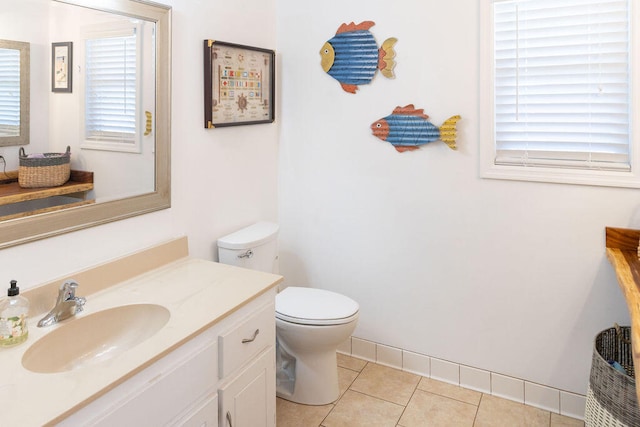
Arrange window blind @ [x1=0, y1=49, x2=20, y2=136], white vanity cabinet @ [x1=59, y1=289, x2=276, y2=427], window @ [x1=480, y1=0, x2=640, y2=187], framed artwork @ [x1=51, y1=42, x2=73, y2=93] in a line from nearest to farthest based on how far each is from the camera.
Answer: white vanity cabinet @ [x1=59, y1=289, x2=276, y2=427]
window blind @ [x1=0, y1=49, x2=20, y2=136]
framed artwork @ [x1=51, y1=42, x2=73, y2=93]
window @ [x1=480, y1=0, x2=640, y2=187]

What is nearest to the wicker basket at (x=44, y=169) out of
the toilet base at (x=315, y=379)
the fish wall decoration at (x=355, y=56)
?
A: the toilet base at (x=315, y=379)

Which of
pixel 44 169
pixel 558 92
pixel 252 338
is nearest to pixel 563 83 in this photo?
pixel 558 92

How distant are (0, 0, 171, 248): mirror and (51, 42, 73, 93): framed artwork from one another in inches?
0.5

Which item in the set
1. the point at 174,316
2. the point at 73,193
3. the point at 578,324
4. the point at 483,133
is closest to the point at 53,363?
the point at 174,316

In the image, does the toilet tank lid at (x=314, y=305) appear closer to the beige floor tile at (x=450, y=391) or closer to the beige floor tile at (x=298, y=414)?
the beige floor tile at (x=298, y=414)

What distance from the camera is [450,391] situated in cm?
254

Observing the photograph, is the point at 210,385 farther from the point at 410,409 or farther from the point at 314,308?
the point at 410,409

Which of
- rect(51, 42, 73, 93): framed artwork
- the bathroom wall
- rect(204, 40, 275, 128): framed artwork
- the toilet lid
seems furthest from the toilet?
rect(51, 42, 73, 93): framed artwork

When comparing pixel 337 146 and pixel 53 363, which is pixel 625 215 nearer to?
pixel 337 146

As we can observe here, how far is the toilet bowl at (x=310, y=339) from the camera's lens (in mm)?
2250

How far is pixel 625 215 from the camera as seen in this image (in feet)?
6.98

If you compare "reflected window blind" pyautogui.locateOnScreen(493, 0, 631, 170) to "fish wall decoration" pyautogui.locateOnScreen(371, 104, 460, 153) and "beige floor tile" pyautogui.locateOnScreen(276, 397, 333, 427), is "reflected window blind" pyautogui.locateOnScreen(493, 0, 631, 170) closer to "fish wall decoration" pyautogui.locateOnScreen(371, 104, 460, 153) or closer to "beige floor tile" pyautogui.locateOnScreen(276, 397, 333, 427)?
"fish wall decoration" pyautogui.locateOnScreen(371, 104, 460, 153)

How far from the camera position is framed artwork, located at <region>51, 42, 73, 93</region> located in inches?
61.6

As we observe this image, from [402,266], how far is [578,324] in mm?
874
